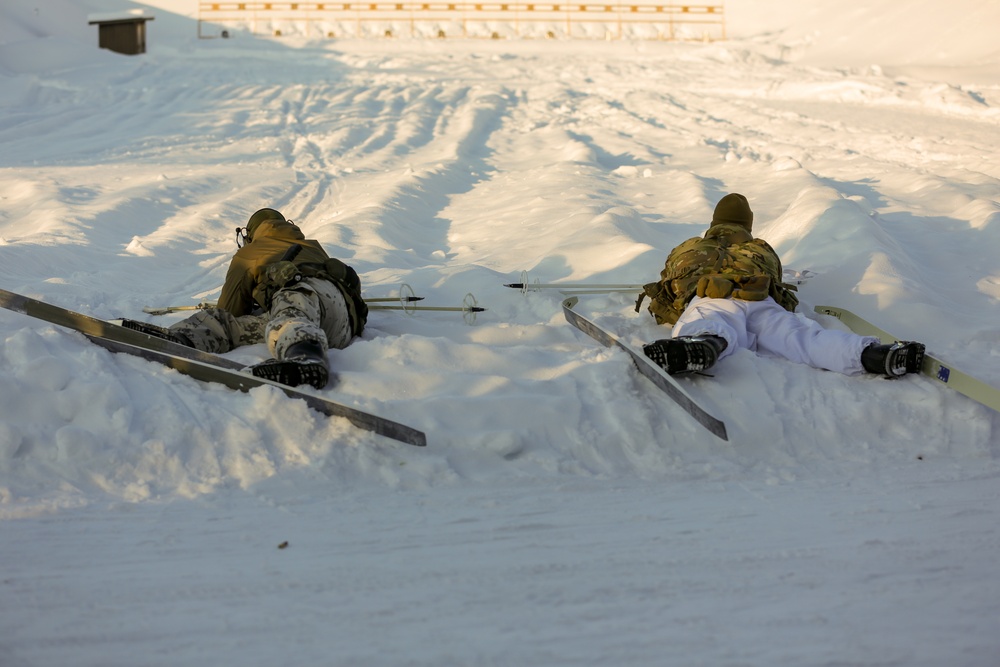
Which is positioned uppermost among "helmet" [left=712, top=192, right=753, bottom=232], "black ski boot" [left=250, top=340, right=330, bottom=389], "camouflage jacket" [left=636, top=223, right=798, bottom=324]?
"helmet" [left=712, top=192, right=753, bottom=232]

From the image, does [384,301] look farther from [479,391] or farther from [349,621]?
[349,621]

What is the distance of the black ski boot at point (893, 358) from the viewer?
341 centimetres

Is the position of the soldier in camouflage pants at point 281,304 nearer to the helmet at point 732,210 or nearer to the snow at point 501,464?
the snow at point 501,464

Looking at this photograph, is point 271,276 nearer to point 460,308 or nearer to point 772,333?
point 460,308

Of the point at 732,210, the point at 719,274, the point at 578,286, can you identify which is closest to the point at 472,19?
the point at 578,286

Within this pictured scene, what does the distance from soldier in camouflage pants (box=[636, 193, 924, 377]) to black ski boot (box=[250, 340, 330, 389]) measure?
4.03 ft

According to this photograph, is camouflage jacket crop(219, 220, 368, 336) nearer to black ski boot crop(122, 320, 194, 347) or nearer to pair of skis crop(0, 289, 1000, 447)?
black ski boot crop(122, 320, 194, 347)

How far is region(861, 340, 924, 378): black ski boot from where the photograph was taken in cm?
341

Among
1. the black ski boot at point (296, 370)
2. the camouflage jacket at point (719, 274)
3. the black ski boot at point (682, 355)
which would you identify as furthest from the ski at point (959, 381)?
the black ski boot at point (296, 370)

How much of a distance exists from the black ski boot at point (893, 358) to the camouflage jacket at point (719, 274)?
557 millimetres

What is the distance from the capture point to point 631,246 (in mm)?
5258

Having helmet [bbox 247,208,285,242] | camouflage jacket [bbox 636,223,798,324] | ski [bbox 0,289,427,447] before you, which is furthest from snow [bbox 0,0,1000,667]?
helmet [bbox 247,208,285,242]

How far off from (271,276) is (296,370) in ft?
2.51

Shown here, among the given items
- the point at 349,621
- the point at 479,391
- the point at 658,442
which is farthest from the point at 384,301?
the point at 349,621
